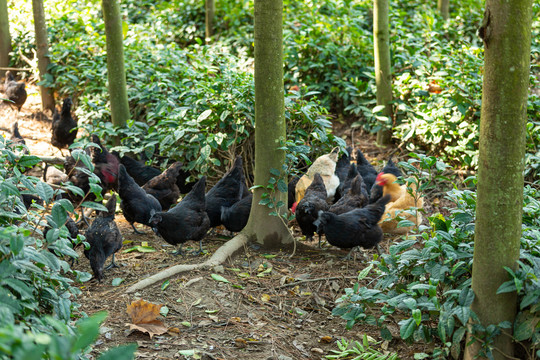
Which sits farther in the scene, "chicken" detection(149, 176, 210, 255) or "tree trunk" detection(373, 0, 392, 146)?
"tree trunk" detection(373, 0, 392, 146)

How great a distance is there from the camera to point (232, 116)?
684 cm

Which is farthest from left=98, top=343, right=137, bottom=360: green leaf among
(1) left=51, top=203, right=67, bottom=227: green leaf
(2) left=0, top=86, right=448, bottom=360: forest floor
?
(2) left=0, top=86, right=448, bottom=360: forest floor

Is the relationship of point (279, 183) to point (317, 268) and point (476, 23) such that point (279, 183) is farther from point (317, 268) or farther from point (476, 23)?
point (476, 23)

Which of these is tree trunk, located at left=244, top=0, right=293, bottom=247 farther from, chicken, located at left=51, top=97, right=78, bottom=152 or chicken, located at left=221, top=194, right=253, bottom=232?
chicken, located at left=51, top=97, right=78, bottom=152

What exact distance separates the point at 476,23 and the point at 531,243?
1114cm

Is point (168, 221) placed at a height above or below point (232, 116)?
below

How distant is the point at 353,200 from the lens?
625 cm

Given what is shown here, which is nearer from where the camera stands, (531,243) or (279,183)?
(531,243)

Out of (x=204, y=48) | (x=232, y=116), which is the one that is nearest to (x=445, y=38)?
(x=204, y=48)

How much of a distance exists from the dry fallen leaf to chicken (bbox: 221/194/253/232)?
6.66 feet

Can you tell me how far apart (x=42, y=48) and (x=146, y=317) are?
8.24 meters

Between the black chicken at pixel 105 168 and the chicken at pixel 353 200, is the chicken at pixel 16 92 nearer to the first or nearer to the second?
the black chicken at pixel 105 168

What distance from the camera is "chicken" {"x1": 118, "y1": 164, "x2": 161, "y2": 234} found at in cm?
612

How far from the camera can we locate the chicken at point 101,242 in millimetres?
4956
